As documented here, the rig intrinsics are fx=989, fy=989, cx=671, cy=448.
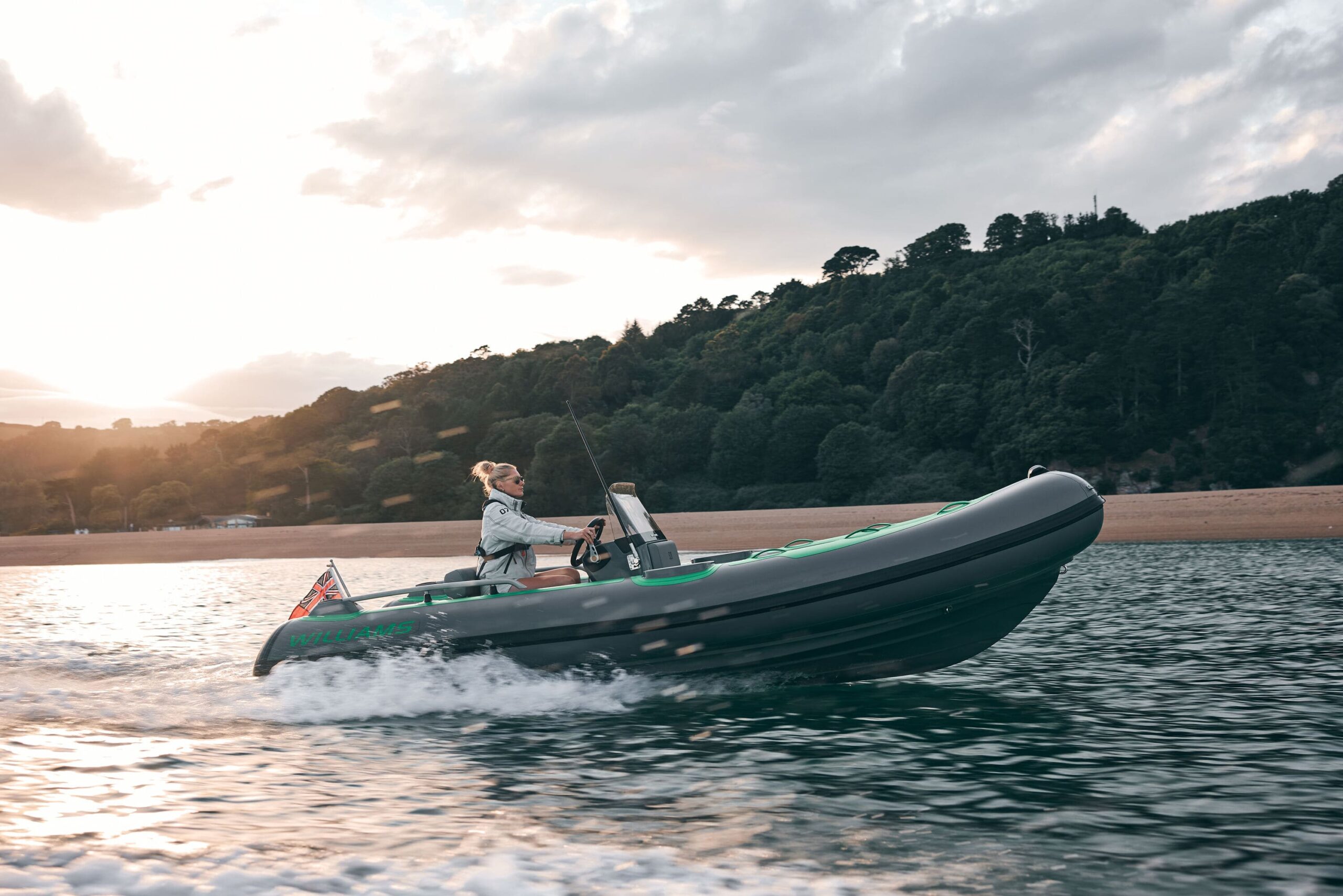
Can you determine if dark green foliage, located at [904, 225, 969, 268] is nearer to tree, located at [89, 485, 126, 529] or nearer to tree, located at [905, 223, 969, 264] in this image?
tree, located at [905, 223, 969, 264]

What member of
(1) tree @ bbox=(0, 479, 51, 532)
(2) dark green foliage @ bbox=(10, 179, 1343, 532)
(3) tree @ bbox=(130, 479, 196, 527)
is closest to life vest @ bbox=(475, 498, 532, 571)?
(2) dark green foliage @ bbox=(10, 179, 1343, 532)

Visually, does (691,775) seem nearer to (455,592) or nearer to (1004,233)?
(455,592)

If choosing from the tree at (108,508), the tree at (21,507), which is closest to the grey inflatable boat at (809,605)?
the tree at (108,508)

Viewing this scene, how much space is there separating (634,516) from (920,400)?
4525cm

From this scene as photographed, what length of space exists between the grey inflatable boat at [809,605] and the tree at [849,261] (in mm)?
70588

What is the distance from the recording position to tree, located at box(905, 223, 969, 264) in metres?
69.4

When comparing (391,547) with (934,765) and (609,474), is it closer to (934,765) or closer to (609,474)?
(609,474)

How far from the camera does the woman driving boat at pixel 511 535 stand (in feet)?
20.4

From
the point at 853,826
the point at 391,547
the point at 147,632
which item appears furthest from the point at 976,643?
the point at 391,547

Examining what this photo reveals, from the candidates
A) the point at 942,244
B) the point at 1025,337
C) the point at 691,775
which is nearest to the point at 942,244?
the point at 942,244

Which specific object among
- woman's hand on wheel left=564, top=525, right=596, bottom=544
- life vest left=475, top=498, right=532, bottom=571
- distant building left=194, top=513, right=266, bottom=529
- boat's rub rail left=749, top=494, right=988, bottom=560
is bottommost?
boat's rub rail left=749, top=494, right=988, bottom=560

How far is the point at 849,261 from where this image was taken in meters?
75.8

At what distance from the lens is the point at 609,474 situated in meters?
49.9

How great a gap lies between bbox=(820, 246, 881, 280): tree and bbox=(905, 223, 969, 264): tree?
5529 mm
